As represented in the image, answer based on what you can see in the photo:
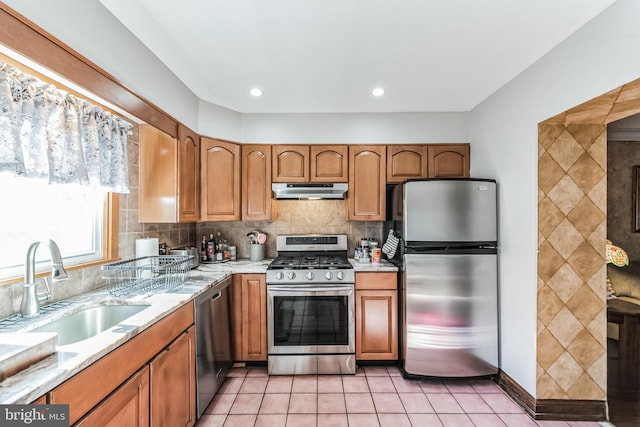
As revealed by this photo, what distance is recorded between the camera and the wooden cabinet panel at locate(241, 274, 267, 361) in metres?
2.83

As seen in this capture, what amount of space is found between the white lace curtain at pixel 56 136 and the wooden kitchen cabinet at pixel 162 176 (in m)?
0.44

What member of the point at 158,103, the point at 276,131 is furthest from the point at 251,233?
the point at 158,103

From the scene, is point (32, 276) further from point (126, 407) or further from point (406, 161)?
point (406, 161)

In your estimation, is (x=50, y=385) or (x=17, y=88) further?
(x=17, y=88)

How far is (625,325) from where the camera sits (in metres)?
2.43

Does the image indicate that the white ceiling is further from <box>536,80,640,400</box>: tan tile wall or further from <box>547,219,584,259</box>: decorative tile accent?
<box>547,219,584,259</box>: decorative tile accent

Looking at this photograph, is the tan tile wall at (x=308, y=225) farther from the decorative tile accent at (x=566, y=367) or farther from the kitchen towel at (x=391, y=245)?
the decorative tile accent at (x=566, y=367)

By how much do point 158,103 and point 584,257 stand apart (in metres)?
3.08

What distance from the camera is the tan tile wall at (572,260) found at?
2.15 meters

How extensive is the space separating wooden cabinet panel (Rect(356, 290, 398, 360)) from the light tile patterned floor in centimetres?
16

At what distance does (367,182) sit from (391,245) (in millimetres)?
666

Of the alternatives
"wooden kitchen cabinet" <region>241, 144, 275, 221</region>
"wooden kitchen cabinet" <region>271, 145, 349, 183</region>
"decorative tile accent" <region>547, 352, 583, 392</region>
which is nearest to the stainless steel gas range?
"wooden kitchen cabinet" <region>241, 144, 275, 221</region>

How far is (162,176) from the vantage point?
101 inches

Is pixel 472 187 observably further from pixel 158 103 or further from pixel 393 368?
pixel 158 103
